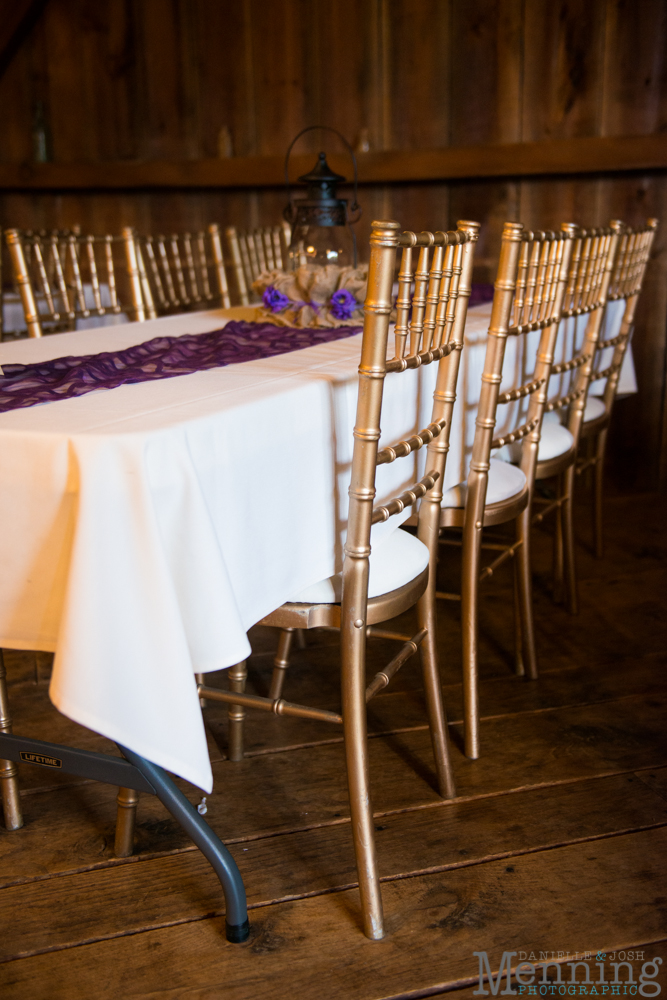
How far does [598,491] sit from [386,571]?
1.49 meters

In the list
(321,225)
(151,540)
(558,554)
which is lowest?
(558,554)

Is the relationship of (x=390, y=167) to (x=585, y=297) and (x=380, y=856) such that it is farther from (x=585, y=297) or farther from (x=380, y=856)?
(x=380, y=856)

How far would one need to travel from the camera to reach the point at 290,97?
3.51 meters

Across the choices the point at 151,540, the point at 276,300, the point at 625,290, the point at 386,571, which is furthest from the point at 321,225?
the point at 151,540

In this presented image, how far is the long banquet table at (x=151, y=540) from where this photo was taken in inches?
37.6

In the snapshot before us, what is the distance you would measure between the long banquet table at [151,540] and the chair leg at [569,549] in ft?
3.74

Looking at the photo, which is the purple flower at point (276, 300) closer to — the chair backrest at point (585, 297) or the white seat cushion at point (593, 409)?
the chair backrest at point (585, 297)

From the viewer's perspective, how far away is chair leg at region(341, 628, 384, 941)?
1.19 meters

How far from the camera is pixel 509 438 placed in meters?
1.67

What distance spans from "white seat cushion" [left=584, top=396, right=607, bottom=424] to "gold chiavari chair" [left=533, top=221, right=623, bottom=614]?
0.25ft

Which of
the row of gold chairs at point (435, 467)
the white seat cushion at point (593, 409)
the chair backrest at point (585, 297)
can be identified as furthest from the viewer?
the white seat cushion at point (593, 409)

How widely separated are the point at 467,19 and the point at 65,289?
6.23 feet

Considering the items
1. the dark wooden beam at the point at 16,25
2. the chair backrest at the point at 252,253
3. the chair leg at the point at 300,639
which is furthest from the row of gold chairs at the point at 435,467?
the dark wooden beam at the point at 16,25

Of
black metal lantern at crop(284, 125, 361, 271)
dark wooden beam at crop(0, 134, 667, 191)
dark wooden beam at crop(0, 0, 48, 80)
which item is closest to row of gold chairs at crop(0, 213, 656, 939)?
black metal lantern at crop(284, 125, 361, 271)
